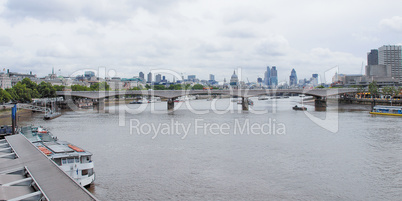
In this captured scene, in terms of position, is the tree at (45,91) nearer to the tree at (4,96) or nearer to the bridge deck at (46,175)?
the tree at (4,96)

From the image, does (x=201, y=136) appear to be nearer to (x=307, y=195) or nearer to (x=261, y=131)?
(x=261, y=131)

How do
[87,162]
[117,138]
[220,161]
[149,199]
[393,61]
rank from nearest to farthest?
[149,199]
[87,162]
[220,161]
[117,138]
[393,61]

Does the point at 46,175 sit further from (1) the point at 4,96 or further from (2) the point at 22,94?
(2) the point at 22,94

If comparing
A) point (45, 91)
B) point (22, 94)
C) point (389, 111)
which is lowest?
point (389, 111)

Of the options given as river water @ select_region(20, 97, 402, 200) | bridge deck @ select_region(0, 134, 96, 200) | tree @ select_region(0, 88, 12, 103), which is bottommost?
river water @ select_region(20, 97, 402, 200)

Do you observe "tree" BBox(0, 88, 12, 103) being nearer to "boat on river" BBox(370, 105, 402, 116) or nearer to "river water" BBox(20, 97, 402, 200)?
"river water" BBox(20, 97, 402, 200)

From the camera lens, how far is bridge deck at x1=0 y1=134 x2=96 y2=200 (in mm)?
7305

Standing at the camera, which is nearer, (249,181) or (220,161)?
(249,181)

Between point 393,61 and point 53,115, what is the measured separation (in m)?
139

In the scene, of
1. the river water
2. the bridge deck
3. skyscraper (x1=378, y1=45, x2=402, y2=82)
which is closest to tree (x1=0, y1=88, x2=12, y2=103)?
the river water

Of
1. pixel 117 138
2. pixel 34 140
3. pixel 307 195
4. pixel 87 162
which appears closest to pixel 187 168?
pixel 87 162

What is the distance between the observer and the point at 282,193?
11219mm

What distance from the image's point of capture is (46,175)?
8844 mm

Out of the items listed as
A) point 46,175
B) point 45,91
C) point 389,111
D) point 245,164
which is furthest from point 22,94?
point 389,111
